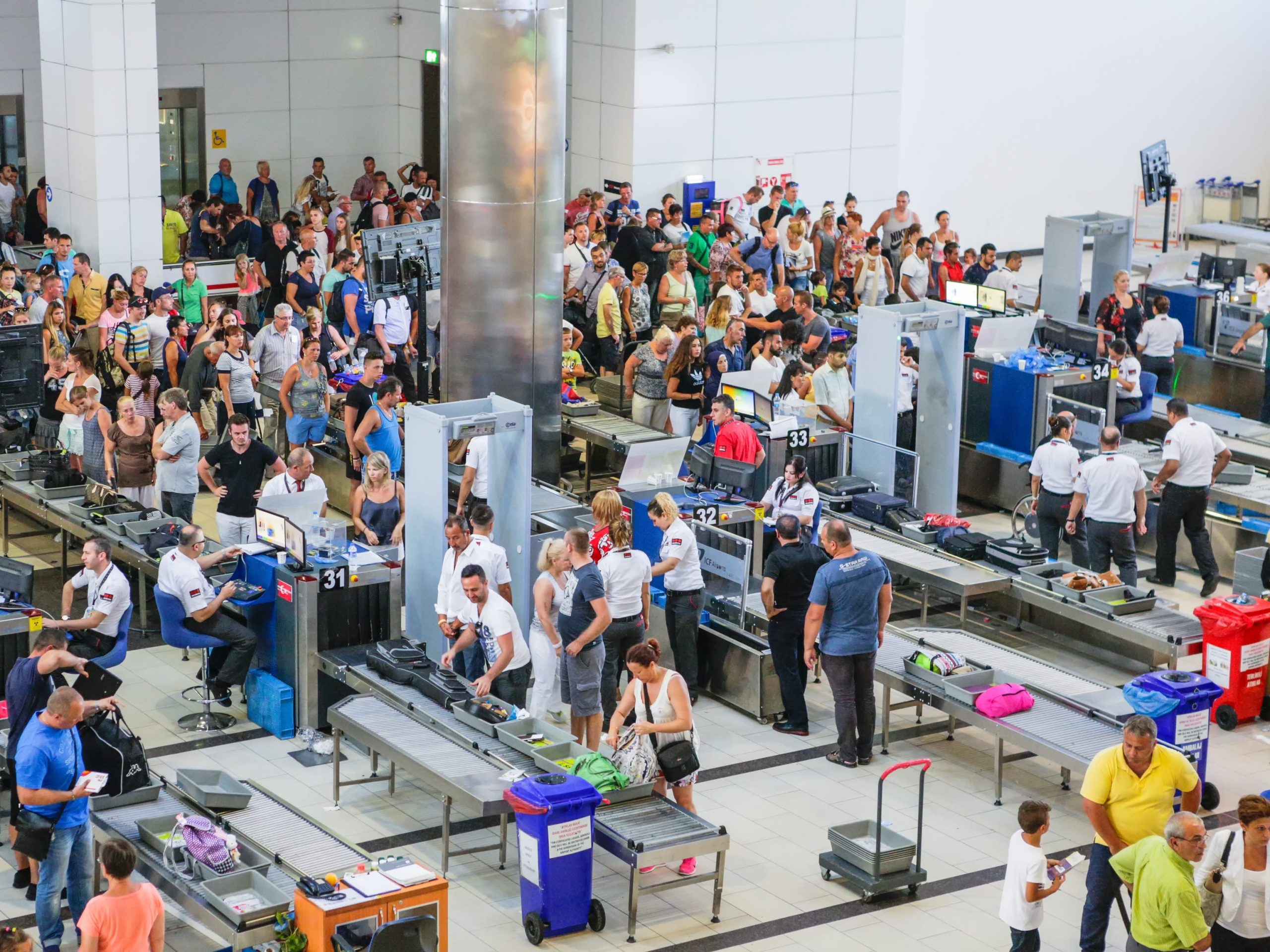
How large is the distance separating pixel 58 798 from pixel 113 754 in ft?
2.45

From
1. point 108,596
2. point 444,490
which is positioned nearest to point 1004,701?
point 444,490

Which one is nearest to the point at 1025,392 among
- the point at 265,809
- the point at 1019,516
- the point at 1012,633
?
the point at 1019,516

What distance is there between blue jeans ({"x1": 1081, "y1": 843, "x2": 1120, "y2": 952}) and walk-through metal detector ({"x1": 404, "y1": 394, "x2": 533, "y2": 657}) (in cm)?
421

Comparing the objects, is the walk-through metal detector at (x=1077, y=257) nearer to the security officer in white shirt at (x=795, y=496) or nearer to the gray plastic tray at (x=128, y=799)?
the security officer in white shirt at (x=795, y=496)

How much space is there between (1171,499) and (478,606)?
19.0 feet

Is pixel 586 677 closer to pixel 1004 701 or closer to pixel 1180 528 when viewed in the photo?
pixel 1004 701

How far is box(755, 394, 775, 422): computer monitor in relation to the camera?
14.0 m

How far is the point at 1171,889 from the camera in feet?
23.0

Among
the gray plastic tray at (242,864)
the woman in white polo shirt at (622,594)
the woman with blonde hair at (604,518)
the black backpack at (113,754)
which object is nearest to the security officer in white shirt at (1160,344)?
the woman with blonde hair at (604,518)

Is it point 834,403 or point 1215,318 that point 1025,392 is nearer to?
point 834,403

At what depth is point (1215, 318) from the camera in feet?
60.2

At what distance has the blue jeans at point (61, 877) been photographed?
777cm

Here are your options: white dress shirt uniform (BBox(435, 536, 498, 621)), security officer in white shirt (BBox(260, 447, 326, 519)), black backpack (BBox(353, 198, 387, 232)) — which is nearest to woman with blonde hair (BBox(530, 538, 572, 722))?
white dress shirt uniform (BBox(435, 536, 498, 621))

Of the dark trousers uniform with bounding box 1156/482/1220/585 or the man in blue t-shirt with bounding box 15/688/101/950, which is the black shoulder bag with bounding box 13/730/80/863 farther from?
the dark trousers uniform with bounding box 1156/482/1220/585
